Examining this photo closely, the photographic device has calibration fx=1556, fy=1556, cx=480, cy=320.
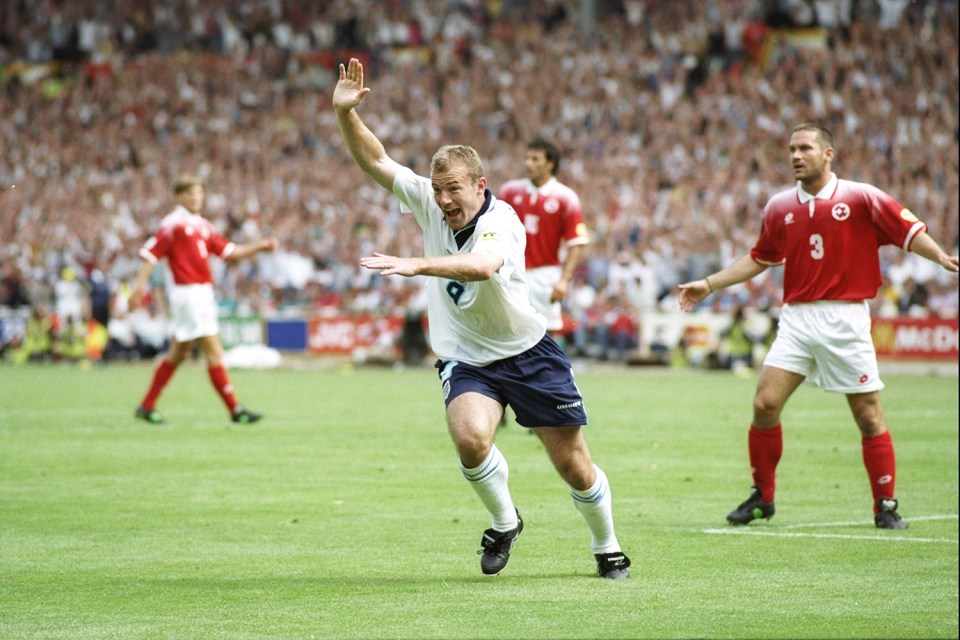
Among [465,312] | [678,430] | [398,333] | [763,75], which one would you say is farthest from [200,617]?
[763,75]

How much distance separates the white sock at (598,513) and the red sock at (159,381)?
944cm

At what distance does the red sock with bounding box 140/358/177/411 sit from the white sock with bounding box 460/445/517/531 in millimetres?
9177

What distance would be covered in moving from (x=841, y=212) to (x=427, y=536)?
320 cm

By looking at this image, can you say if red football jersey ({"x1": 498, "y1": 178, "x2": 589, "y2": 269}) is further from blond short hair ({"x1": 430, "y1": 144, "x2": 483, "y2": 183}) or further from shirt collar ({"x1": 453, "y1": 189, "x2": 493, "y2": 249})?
blond short hair ({"x1": 430, "y1": 144, "x2": 483, "y2": 183})

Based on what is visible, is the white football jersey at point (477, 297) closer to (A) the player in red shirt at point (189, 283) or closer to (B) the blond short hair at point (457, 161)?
(B) the blond short hair at point (457, 161)

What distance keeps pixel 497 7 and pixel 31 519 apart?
3331 centimetres

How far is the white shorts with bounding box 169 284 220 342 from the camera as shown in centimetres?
1616

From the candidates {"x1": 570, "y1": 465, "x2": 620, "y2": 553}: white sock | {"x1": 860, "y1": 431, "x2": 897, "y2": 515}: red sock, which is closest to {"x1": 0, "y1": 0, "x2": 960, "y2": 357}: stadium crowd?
{"x1": 860, "y1": 431, "x2": 897, "y2": 515}: red sock

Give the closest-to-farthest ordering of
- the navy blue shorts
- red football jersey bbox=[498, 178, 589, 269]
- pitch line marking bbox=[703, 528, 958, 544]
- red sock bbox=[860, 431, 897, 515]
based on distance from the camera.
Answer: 1. the navy blue shorts
2. pitch line marking bbox=[703, 528, 958, 544]
3. red sock bbox=[860, 431, 897, 515]
4. red football jersey bbox=[498, 178, 589, 269]

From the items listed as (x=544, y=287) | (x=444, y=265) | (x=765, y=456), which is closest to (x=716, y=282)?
(x=765, y=456)

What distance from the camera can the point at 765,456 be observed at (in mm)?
9625

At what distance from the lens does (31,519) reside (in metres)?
9.59

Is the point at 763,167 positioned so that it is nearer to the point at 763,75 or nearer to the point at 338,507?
the point at 763,75

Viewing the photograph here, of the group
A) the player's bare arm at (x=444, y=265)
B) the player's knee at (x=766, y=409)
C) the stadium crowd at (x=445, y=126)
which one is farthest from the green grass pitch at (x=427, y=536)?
the stadium crowd at (x=445, y=126)
